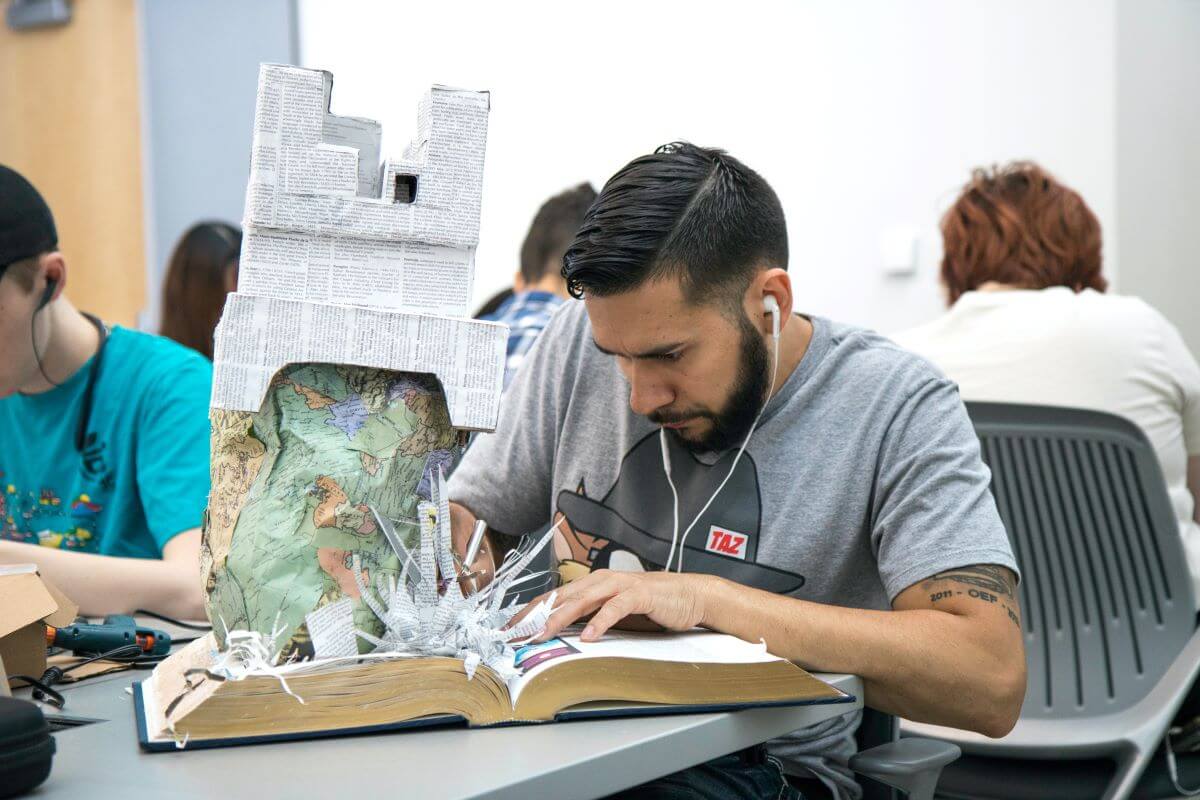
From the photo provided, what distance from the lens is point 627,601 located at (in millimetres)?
983

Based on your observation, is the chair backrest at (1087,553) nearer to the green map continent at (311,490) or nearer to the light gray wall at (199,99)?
the green map continent at (311,490)

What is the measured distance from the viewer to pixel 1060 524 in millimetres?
1628

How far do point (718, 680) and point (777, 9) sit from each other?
2.69 meters

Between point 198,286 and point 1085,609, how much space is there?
6.72 feet

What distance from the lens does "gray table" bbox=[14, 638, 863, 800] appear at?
70 centimetres

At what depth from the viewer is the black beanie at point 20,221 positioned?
142 cm

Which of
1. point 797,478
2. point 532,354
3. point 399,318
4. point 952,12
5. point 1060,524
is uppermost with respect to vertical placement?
point 952,12

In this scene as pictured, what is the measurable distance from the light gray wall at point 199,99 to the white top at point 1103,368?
2.82 m

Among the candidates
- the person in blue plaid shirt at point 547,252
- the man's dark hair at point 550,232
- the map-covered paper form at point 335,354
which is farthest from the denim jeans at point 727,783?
the man's dark hair at point 550,232

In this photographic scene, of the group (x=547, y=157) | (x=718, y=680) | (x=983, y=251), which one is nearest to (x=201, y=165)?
(x=547, y=157)

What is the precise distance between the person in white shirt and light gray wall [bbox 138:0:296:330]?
8.66 ft

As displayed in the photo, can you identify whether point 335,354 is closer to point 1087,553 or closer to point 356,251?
point 356,251

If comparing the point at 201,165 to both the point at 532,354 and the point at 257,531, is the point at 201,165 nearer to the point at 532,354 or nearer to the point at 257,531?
the point at 532,354

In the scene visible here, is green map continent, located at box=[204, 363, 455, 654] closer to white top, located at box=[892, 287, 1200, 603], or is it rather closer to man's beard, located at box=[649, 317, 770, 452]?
man's beard, located at box=[649, 317, 770, 452]
